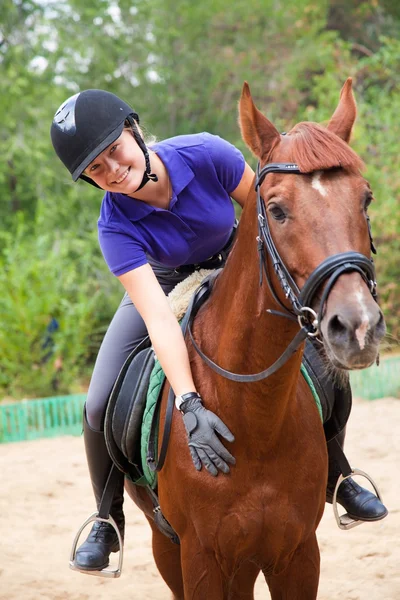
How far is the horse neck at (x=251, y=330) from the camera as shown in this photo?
94.6 inches

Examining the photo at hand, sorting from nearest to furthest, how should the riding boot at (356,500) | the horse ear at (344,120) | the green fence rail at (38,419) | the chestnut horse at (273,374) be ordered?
the chestnut horse at (273,374) → the horse ear at (344,120) → the riding boot at (356,500) → the green fence rail at (38,419)

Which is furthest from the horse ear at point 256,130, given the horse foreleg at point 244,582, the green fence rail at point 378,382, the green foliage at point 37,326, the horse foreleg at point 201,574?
the green foliage at point 37,326

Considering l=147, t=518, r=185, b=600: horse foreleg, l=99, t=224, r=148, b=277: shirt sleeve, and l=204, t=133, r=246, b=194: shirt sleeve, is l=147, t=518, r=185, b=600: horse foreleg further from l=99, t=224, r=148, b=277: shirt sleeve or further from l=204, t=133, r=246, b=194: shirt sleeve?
l=204, t=133, r=246, b=194: shirt sleeve

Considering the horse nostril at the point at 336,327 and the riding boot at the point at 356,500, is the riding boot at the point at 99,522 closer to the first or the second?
the riding boot at the point at 356,500

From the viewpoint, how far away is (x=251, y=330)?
8.16ft

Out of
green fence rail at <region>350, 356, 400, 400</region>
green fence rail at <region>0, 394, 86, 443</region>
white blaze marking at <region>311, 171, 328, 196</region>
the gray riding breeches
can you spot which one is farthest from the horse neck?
green fence rail at <region>350, 356, 400, 400</region>

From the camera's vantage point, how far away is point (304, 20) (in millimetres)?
17875

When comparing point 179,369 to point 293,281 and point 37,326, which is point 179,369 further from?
point 37,326

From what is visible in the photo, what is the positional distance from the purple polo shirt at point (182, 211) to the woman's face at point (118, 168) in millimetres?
139

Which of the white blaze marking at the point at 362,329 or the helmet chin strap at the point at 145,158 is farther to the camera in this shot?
the helmet chin strap at the point at 145,158

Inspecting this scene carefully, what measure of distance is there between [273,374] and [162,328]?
1.63 feet

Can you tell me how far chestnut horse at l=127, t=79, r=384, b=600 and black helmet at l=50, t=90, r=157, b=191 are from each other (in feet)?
2.13

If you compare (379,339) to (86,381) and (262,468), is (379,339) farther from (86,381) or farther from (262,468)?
(86,381)

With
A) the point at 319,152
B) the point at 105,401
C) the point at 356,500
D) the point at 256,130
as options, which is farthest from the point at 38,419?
the point at 319,152
